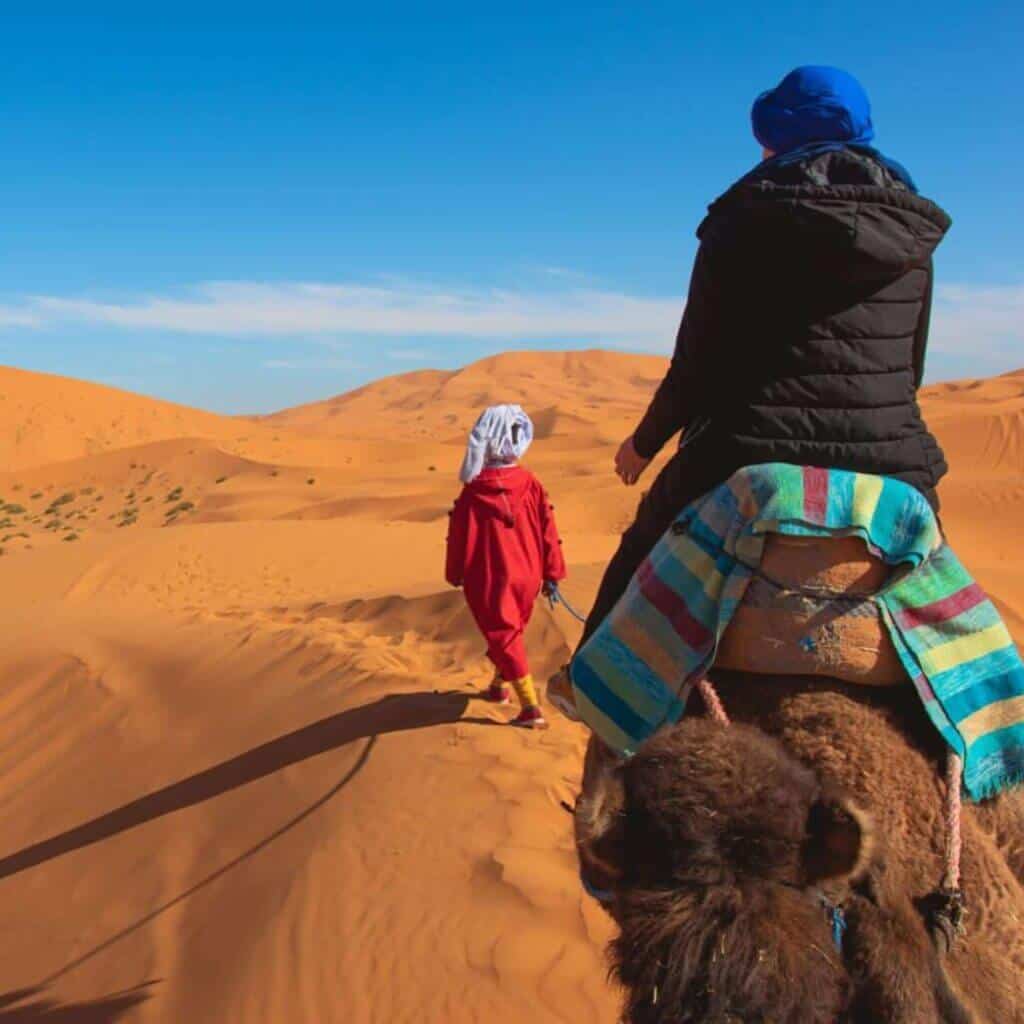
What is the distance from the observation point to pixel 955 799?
5.55 ft

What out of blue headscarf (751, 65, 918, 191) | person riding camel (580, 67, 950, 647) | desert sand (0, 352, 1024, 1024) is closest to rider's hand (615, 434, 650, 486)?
person riding camel (580, 67, 950, 647)

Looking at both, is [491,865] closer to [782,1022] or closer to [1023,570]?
[782,1022]

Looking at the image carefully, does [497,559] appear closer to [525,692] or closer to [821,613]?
[525,692]

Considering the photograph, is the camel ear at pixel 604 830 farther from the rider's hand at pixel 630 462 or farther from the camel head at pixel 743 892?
the rider's hand at pixel 630 462

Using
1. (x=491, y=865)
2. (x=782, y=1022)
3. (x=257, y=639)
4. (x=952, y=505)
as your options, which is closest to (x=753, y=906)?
(x=782, y=1022)

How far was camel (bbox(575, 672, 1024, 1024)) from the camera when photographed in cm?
130

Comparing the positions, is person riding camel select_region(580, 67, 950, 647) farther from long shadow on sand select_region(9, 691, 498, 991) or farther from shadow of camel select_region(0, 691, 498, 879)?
shadow of camel select_region(0, 691, 498, 879)

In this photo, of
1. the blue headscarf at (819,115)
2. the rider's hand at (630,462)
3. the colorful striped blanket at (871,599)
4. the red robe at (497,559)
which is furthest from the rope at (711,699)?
the red robe at (497,559)

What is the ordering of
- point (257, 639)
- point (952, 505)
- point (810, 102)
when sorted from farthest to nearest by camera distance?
point (952, 505) → point (257, 639) → point (810, 102)

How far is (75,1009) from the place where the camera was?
4.11 metres

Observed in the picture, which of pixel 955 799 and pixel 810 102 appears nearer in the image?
pixel 955 799

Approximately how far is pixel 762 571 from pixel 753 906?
689mm

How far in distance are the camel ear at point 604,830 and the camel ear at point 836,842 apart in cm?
27

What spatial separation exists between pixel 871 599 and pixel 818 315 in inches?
22.1
